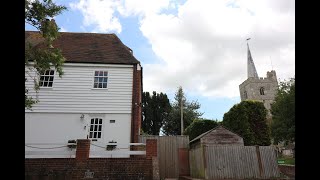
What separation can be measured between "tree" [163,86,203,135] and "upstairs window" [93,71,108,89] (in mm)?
22384

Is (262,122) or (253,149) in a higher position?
(262,122)

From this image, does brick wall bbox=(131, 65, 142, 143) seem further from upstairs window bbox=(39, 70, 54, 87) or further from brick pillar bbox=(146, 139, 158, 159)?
upstairs window bbox=(39, 70, 54, 87)

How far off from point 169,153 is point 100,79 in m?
6.81

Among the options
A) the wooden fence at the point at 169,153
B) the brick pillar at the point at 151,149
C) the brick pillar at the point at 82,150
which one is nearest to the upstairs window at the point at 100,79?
the wooden fence at the point at 169,153

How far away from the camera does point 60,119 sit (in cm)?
1683

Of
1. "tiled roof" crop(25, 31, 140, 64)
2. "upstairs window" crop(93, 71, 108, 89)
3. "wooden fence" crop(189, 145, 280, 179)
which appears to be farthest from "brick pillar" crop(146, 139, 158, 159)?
"tiled roof" crop(25, 31, 140, 64)

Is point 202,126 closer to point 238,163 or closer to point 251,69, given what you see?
point 238,163

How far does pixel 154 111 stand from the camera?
41.6m

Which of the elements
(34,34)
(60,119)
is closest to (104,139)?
(60,119)

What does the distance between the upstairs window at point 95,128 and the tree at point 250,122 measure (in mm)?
11960

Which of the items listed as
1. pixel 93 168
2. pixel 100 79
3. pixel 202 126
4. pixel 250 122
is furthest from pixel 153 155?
pixel 202 126
